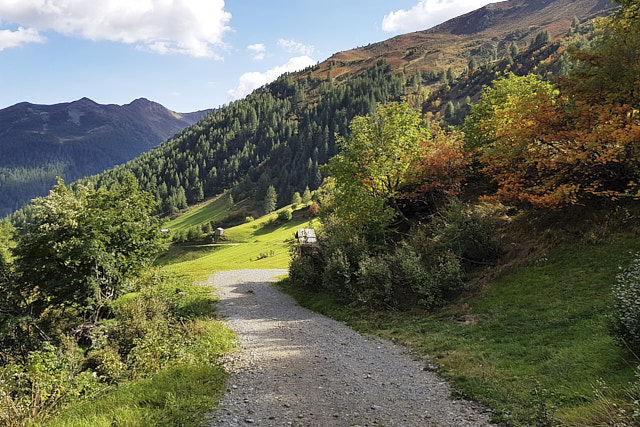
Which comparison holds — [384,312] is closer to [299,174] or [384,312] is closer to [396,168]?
[396,168]

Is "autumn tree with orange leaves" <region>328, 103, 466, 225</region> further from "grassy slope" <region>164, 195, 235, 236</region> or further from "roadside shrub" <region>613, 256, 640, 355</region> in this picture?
"grassy slope" <region>164, 195, 235, 236</region>

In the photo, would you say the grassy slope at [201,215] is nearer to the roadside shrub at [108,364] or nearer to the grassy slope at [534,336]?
the roadside shrub at [108,364]

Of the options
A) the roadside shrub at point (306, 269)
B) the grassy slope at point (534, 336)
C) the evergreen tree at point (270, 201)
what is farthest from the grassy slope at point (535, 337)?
the evergreen tree at point (270, 201)

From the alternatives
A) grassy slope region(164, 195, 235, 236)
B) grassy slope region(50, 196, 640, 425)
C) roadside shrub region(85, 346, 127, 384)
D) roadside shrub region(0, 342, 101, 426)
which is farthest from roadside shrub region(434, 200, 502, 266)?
grassy slope region(164, 195, 235, 236)

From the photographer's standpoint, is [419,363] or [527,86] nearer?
[419,363]

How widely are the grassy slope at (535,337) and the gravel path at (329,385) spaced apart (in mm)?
946

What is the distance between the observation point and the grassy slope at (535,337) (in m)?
7.74

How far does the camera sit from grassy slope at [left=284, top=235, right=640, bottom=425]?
25.4 ft

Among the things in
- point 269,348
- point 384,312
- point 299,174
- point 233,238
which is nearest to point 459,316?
point 384,312

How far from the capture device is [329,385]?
10148 millimetres

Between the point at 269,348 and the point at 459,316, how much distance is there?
8852 millimetres

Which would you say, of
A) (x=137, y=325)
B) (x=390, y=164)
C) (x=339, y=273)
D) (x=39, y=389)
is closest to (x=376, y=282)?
(x=339, y=273)

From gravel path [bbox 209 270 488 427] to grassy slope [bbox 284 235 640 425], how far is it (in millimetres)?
946

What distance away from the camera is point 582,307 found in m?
13.0
